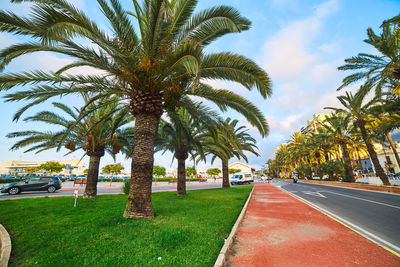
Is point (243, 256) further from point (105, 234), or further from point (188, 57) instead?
point (188, 57)

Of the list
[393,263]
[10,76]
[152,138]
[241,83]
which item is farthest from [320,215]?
[10,76]

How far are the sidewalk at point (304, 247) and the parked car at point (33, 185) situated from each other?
68.6 ft

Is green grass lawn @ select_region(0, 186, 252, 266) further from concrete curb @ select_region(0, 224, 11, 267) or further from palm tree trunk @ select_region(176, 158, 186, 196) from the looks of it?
palm tree trunk @ select_region(176, 158, 186, 196)

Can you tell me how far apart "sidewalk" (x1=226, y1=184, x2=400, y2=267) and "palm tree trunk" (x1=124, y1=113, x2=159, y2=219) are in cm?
328

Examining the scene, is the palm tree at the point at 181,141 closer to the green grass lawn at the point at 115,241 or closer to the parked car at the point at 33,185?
the green grass lawn at the point at 115,241

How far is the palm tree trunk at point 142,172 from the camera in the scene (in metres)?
5.98

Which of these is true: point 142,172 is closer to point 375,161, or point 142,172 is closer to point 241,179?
point 375,161

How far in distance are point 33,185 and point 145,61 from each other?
19.6 meters

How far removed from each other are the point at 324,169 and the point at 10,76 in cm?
3834

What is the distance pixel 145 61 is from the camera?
605 centimetres

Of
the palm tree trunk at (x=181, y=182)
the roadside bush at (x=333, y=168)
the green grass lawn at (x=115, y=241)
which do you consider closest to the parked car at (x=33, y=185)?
the palm tree trunk at (x=181, y=182)

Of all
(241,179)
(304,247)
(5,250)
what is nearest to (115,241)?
(5,250)

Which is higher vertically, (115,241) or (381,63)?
(381,63)

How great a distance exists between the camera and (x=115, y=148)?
42.9ft
